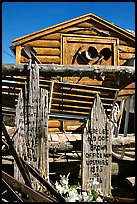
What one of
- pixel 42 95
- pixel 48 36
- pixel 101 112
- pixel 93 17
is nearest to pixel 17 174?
pixel 42 95

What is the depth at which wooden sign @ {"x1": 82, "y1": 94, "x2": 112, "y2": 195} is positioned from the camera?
2.40 metres

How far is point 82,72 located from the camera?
2.79 meters

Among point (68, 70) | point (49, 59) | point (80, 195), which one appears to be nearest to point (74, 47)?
point (49, 59)

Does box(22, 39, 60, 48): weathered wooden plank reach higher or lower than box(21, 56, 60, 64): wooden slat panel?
higher

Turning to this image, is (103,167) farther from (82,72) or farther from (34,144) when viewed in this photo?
(82,72)

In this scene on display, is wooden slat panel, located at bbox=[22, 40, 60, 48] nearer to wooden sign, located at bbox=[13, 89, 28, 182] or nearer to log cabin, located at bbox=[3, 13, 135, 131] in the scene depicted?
log cabin, located at bbox=[3, 13, 135, 131]

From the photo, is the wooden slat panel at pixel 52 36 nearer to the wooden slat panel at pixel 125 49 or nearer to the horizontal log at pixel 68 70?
the wooden slat panel at pixel 125 49

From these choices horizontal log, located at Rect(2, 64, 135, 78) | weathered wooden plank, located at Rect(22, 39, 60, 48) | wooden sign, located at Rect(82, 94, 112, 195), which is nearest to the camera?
wooden sign, located at Rect(82, 94, 112, 195)

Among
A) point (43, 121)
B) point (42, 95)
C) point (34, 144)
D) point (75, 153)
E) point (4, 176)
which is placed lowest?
point (75, 153)

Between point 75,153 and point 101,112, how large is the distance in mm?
2300

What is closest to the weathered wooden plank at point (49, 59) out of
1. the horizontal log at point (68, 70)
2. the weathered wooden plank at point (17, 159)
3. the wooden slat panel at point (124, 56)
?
the wooden slat panel at point (124, 56)

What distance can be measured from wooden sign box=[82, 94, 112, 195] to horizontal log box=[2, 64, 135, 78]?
431mm

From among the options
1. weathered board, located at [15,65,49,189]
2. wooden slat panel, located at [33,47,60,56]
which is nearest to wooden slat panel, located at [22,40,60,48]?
wooden slat panel, located at [33,47,60,56]

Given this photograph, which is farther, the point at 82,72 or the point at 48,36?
the point at 48,36
